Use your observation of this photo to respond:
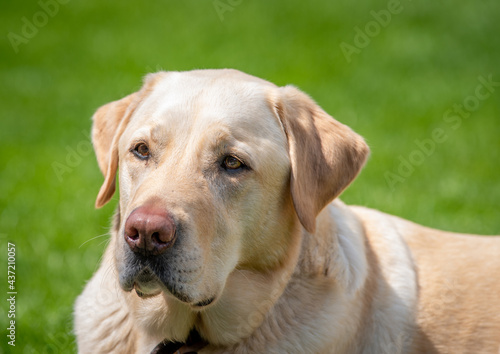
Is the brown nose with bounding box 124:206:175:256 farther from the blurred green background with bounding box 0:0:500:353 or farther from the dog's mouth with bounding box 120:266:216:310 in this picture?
the blurred green background with bounding box 0:0:500:353

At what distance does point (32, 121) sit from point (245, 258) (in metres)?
7.39

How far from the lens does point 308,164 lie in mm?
3518

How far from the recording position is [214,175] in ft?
10.9

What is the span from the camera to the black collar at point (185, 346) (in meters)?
3.54

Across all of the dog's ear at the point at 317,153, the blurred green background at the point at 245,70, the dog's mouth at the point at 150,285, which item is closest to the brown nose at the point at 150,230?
the dog's mouth at the point at 150,285

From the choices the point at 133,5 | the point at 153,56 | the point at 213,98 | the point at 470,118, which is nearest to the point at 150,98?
the point at 213,98

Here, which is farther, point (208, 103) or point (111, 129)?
point (111, 129)

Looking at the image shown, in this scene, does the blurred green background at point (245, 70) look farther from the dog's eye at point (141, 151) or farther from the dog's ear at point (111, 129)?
the dog's eye at point (141, 151)

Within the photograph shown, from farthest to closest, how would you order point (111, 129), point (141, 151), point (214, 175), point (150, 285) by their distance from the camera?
point (111, 129) → point (141, 151) → point (214, 175) → point (150, 285)

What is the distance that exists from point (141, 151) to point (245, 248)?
727mm

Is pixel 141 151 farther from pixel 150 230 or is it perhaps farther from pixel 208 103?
pixel 150 230

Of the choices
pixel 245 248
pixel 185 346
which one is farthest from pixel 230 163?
pixel 185 346

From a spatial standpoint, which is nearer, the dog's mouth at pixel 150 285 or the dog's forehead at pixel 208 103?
the dog's mouth at pixel 150 285

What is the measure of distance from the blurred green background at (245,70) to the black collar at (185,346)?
0.99m
